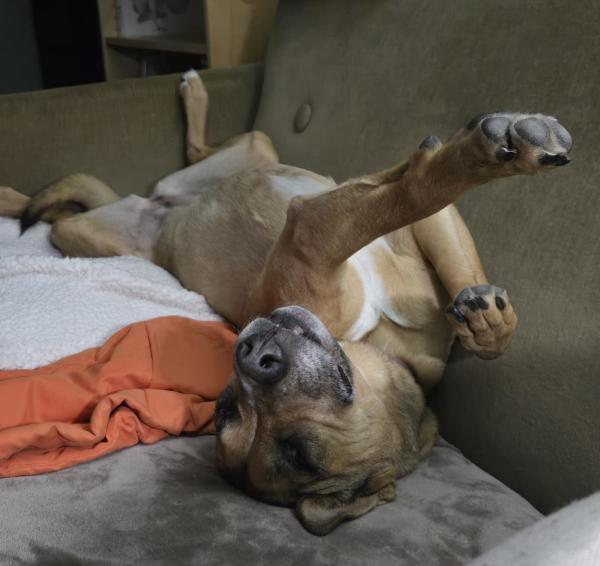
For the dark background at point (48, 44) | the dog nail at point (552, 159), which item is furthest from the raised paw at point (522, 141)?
the dark background at point (48, 44)

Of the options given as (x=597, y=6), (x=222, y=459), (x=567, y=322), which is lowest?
(x=222, y=459)

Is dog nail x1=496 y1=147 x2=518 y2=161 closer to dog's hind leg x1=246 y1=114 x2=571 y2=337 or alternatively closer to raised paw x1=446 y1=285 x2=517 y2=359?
dog's hind leg x1=246 y1=114 x2=571 y2=337

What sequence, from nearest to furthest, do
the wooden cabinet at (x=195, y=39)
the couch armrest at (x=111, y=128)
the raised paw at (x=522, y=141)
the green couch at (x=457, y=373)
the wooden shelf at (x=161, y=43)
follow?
1. the raised paw at (x=522, y=141)
2. the green couch at (x=457, y=373)
3. the couch armrest at (x=111, y=128)
4. the wooden cabinet at (x=195, y=39)
5. the wooden shelf at (x=161, y=43)

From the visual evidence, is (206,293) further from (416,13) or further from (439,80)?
(416,13)

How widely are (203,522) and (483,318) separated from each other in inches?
23.4

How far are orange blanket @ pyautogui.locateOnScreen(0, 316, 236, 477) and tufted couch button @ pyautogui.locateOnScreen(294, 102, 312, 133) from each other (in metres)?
0.77

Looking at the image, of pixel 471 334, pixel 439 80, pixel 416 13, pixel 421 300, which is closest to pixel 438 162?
pixel 471 334

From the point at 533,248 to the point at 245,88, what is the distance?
1.42 meters

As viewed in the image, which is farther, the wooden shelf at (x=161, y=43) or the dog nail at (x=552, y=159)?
the wooden shelf at (x=161, y=43)

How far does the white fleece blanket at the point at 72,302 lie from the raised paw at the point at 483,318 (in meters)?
0.74

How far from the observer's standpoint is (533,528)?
2.25 feet

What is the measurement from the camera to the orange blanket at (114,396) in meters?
1.21

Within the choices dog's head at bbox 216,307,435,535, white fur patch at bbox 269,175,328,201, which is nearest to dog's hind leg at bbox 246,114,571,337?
dog's head at bbox 216,307,435,535

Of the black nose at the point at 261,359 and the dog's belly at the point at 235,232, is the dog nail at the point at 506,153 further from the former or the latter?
the dog's belly at the point at 235,232
